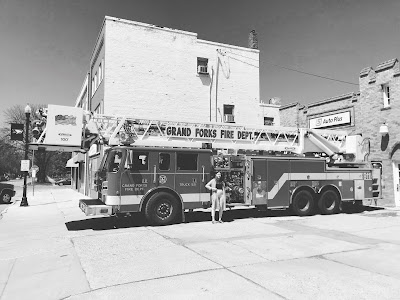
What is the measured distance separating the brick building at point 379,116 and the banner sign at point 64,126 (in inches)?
444

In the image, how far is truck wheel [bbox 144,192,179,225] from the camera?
10.6m

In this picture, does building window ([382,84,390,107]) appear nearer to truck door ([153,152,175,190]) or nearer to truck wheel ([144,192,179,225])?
truck door ([153,152,175,190])

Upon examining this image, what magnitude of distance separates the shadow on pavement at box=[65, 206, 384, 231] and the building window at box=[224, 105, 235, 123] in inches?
363

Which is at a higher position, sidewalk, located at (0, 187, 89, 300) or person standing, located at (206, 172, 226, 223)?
person standing, located at (206, 172, 226, 223)

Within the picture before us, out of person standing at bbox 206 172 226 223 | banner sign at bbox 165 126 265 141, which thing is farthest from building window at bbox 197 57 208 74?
person standing at bbox 206 172 226 223

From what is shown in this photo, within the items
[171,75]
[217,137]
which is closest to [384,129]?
[217,137]

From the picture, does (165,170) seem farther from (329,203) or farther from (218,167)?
(329,203)

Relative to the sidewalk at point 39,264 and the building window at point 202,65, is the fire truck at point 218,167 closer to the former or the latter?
the sidewalk at point 39,264

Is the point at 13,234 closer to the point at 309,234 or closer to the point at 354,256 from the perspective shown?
the point at 309,234

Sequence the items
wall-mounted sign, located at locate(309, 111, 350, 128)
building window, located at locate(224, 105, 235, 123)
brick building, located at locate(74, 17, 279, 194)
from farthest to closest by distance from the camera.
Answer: building window, located at locate(224, 105, 235, 123), brick building, located at locate(74, 17, 279, 194), wall-mounted sign, located at locate(309, 111, 350, 128)

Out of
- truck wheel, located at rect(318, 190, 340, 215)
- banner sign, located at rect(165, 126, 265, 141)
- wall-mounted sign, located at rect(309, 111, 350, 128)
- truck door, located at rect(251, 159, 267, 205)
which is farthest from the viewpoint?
wall-mounted sign, located at rect(309, 111, 350, 128)

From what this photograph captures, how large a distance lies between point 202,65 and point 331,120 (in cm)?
892

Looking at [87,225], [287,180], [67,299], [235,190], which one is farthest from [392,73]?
[67,299]

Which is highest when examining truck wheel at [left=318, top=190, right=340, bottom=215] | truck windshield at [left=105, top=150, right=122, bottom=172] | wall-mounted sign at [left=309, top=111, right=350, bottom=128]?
wall-mounted sign at [left=309, top=111, right=350, bottom=128]
